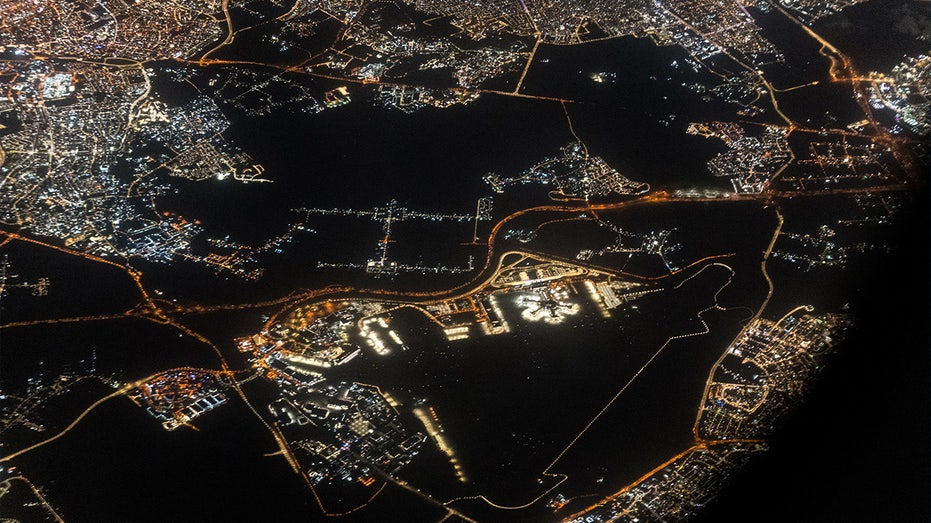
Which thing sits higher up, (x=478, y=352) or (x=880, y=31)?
(x=880, y=31)

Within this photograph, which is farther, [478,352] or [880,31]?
[880,31]

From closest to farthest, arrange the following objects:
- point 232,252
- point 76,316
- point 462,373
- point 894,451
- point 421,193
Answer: point 894,451
point 462,373
point 76,316
point 232,252
point 421,193

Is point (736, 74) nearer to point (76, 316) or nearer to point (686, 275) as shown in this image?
point (686, 275)

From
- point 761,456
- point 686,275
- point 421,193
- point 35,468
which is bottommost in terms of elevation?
point 761,456

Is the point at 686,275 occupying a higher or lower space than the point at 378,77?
lower

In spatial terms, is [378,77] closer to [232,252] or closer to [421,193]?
[421,193]

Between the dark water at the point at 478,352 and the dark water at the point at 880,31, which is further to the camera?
the dark water at the point at 880,31

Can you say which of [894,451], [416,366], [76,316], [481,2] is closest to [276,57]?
[481,2]

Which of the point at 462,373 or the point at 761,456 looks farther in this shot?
the point at 462,373

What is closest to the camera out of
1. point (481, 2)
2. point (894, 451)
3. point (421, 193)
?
point (894, 451)

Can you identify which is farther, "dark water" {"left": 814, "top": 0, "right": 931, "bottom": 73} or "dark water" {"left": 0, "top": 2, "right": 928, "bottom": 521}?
"dark water" {"left": 814, "top": 0, "right": 931, "bottom": 73}
